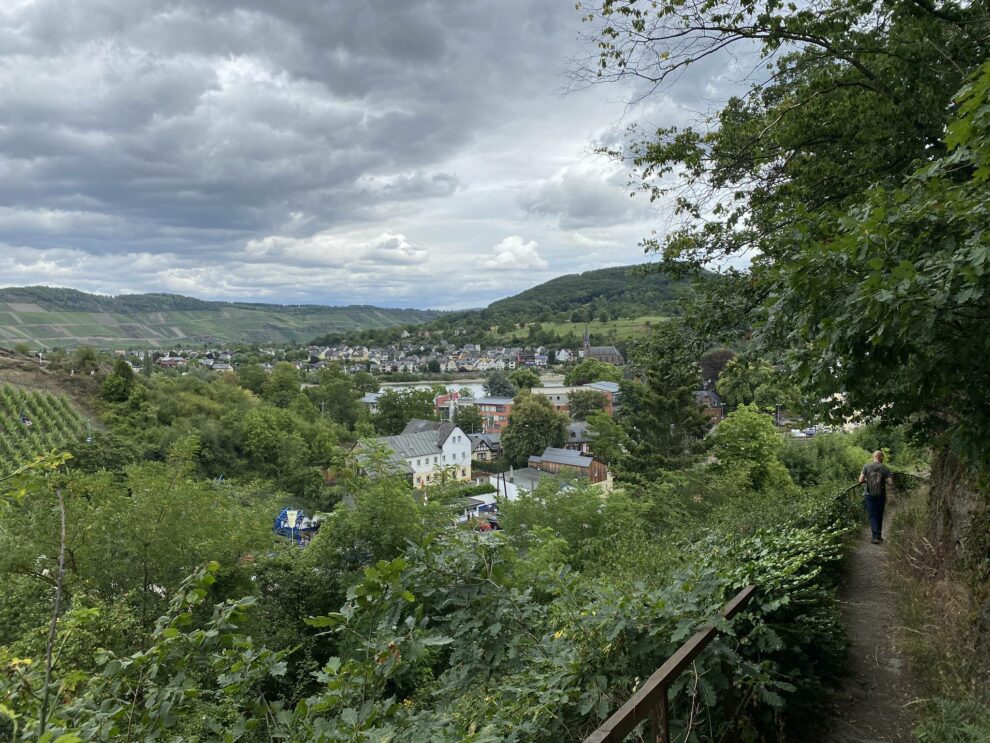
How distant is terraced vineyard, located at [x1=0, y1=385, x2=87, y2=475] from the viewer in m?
32.1

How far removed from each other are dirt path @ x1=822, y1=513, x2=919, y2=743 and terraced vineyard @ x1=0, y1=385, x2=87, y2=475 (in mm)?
38399

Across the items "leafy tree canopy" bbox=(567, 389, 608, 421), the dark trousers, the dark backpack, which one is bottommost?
"leafy tree canopy" bbox=(567, 389, 608, 421)

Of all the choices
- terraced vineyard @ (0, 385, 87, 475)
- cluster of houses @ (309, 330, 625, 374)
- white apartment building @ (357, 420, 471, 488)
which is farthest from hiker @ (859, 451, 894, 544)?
cluster of houses @ (309, 330, 625, 374)

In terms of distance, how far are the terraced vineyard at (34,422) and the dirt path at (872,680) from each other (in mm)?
38399

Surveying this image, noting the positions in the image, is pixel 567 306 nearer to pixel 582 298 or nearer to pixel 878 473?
pixel 582 298

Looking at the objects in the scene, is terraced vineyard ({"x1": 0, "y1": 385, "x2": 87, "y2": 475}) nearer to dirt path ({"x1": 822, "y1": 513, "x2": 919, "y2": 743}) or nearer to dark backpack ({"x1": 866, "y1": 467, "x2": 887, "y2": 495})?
dark backpack ({"x1": 866, "y1": 467, "x2": 887, "y2": 495})

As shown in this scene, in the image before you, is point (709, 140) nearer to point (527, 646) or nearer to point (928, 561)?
point (928, 561)

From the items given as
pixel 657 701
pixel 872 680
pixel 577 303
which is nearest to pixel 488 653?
pixel 657 701

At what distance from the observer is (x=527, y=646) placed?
298cm

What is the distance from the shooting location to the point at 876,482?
7375 mm

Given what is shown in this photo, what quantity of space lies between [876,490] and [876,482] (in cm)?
15

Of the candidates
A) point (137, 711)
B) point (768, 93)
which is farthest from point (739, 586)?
point (768, 93)

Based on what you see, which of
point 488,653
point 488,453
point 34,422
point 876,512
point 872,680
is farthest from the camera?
point 488,453

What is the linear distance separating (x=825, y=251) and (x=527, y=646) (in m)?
2.98
